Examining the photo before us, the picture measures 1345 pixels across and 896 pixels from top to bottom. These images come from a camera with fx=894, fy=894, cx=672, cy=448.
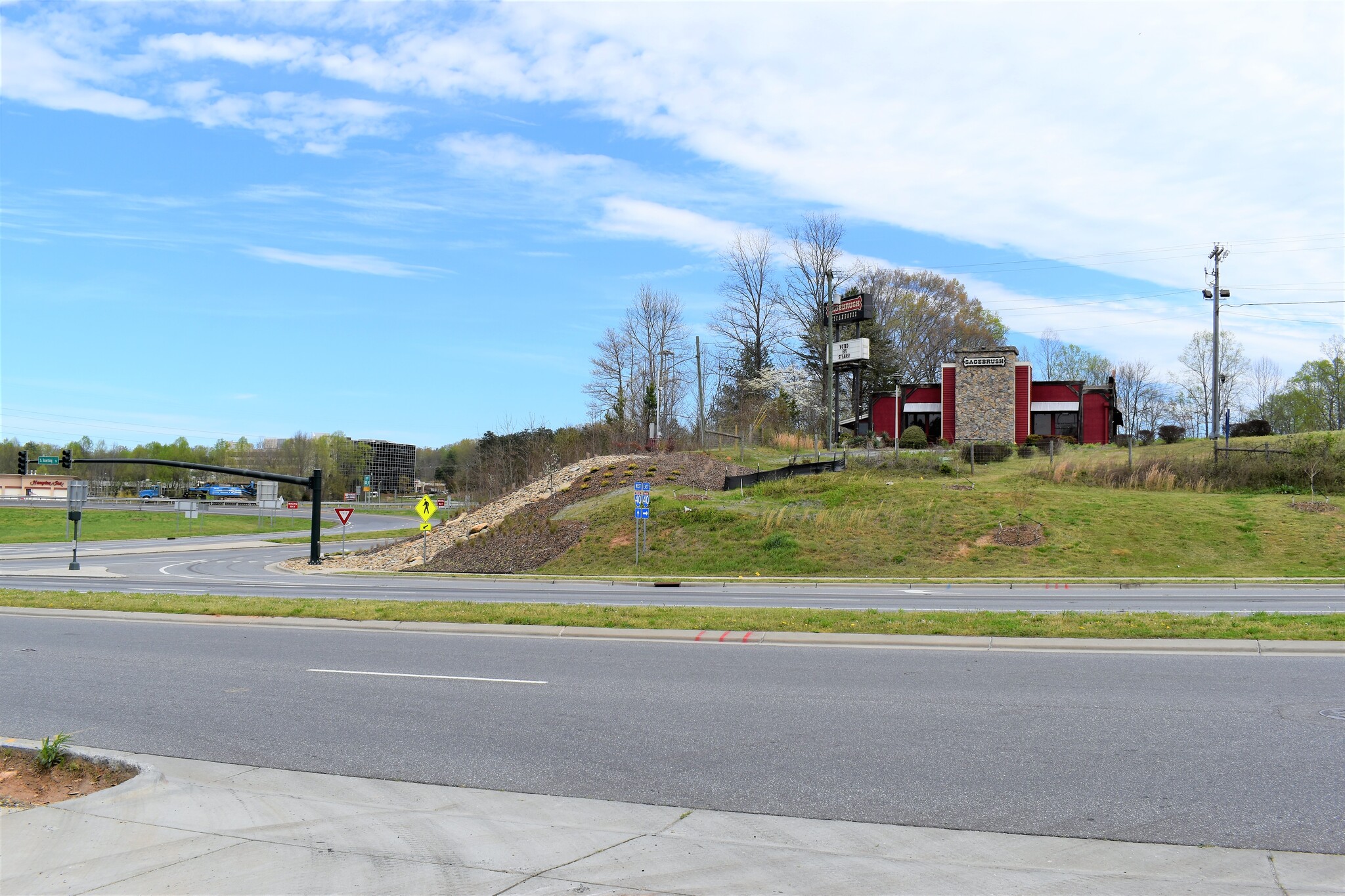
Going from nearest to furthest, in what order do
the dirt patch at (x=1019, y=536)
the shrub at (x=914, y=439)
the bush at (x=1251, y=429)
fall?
the dirt patch at (x=1019, y=536) < the bush at (x=1251, y=429) < the shrub at (x=914, y=439)

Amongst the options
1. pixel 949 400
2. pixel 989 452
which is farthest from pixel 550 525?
pixel 949 400

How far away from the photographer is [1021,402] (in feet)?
184

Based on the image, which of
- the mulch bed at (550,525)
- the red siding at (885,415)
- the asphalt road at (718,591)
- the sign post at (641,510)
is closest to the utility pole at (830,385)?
the red siding at (885,415)

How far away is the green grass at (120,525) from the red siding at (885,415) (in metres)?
47.5

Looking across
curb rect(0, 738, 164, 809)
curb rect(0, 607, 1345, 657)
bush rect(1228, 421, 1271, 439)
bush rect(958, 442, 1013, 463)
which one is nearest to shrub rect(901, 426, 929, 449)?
bush rect(958, 442, 1013, 463)

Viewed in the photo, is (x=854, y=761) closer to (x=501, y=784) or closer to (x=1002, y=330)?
(x=501, y=784)

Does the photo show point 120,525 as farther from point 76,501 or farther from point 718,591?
point 718,591

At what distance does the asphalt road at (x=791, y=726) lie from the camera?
6.00 m

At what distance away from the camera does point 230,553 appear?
51062 millimetres

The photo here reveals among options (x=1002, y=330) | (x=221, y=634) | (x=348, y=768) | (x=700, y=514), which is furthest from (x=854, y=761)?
(x=1002, y=330)

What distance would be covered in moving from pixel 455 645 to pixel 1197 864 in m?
9.77

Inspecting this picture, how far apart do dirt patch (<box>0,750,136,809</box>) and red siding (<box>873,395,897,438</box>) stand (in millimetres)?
56886

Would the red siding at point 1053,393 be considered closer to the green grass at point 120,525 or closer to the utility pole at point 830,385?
the utility pole at point 830,385

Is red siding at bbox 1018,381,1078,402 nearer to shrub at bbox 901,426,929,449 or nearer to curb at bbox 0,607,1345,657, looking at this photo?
shrub at bbox 901,426,929,449
